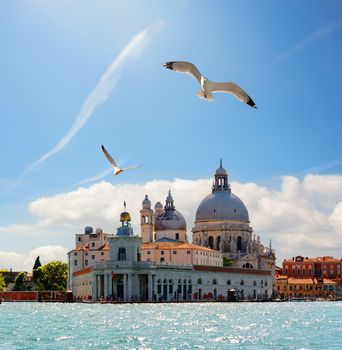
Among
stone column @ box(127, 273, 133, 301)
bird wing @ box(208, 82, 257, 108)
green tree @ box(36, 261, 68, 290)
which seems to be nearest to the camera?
bird wing @ box(208, 82, 257, 108)

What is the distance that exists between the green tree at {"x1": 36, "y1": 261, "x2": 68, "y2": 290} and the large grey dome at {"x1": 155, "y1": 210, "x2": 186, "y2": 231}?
15.1m

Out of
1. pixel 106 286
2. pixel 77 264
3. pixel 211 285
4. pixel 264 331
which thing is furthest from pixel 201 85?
pixel 77 264

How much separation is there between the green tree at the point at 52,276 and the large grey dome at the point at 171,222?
1508 centimetres

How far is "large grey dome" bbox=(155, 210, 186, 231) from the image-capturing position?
127312mm

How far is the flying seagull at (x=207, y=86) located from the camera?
20047 mm

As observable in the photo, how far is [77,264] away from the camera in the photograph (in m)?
119

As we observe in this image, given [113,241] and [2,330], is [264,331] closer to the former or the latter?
[2,330]

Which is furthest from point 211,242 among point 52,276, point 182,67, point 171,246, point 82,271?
point 182,67

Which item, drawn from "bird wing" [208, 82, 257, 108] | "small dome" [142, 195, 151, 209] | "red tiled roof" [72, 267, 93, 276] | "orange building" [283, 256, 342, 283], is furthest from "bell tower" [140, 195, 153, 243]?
"bird wing" [208, 82, 257, 108]

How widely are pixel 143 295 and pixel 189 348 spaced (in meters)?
67.7

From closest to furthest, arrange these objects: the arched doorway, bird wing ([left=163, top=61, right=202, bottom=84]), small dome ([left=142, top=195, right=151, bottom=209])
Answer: bird wing ([left=163, top=61, right=202, bottom=84]) → the arched doorway → small dome ([left=142, top=195, right=151, bottom=209])

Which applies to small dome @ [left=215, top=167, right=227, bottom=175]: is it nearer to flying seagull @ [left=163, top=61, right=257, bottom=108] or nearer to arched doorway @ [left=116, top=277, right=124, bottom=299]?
arched doorway @ [left=116, top=277, right=124, bottom=299]

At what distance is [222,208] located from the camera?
130500 millimetres

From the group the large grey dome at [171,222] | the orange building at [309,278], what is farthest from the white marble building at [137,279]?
the orange building at [309,278]
